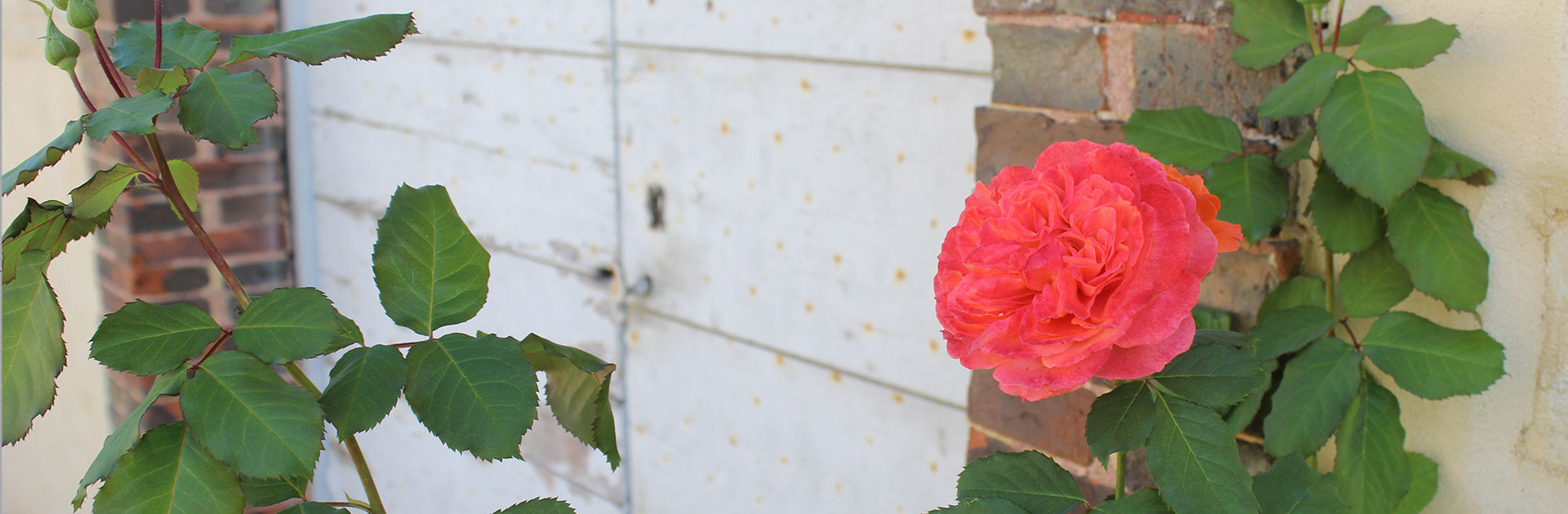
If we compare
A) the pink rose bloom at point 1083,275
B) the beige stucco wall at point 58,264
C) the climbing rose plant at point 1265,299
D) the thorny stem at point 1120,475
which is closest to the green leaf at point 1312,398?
the climbing rose plant at point 1265,299

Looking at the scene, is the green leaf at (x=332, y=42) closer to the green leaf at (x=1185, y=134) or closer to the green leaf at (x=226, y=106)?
the green leaf at (x=226, y=106)

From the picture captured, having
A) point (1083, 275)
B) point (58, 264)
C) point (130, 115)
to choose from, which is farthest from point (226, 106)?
point (58, 264)

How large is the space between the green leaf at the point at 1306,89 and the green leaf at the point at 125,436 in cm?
73

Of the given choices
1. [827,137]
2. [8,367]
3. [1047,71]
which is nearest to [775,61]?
[827,137]

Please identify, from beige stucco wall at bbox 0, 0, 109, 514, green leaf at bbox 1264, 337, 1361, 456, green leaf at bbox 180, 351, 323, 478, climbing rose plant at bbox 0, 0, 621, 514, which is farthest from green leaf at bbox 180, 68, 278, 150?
beige stucco wall at bbox 0, 0, 109, 514

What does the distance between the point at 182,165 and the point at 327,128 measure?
1.82 m

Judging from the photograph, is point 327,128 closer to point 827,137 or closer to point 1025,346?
point 827,137

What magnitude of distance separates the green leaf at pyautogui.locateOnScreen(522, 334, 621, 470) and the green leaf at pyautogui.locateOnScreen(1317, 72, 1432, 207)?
21.8 inches

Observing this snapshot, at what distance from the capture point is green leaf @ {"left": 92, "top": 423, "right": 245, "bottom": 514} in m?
0.43

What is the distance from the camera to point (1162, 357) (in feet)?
1.70

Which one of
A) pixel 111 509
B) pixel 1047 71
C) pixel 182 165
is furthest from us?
pixel 1047 71

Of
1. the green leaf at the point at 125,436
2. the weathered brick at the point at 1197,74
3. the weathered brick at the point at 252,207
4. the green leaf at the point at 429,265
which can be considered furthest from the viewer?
the weathered brick at the point at 252,207

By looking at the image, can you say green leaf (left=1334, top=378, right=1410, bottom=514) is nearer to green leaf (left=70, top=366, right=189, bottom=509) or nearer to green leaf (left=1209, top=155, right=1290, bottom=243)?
green leaf (left=1209, top=155, right=1290, bottom=243)

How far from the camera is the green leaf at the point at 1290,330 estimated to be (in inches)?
31.6
